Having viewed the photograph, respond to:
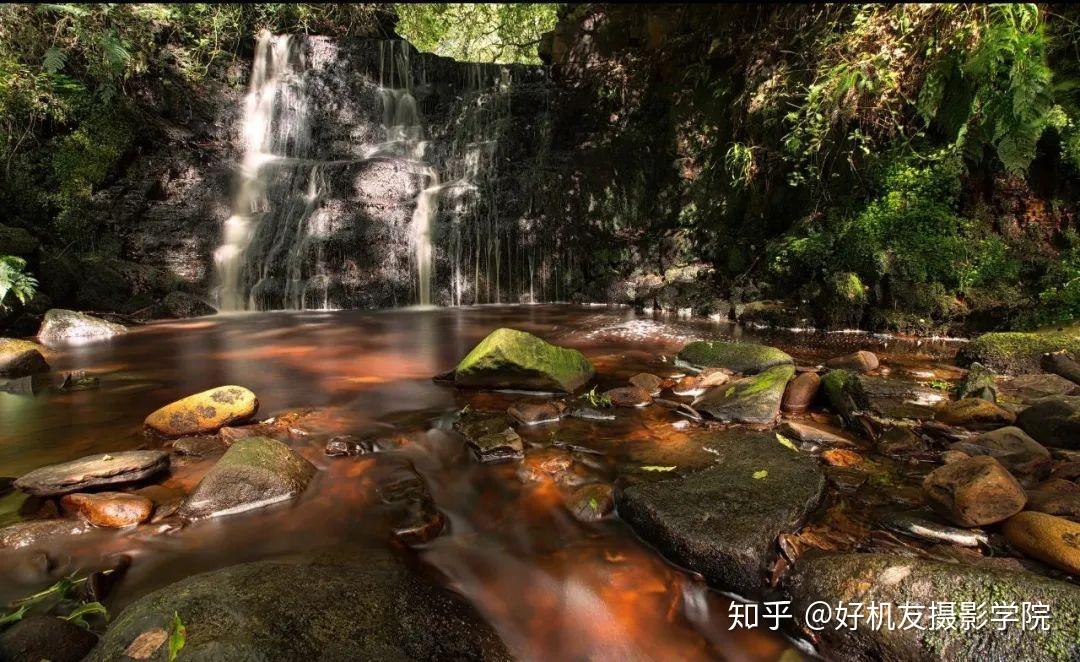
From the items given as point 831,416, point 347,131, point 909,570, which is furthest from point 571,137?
point 909,570

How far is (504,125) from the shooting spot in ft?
48.9

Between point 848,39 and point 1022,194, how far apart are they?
3.54 m

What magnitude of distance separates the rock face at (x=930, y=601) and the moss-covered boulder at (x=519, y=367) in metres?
2.79

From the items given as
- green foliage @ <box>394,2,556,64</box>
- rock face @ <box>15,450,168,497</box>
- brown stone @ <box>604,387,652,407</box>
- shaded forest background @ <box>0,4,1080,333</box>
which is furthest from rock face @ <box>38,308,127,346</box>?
green foliage @ <box>394,2,556,64</box>

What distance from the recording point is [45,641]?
164cm

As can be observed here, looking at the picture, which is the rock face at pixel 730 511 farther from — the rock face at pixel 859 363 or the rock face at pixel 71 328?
the rock face at pixel 71 328

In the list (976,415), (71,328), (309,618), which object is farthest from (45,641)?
(71,328)

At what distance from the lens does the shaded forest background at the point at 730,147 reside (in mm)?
6363

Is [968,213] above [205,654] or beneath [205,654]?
above

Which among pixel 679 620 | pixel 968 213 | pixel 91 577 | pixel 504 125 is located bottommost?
pixel 679 620

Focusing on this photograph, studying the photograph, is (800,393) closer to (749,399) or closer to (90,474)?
(749,399)

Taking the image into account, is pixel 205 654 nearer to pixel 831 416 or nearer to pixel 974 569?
pixel 974 569

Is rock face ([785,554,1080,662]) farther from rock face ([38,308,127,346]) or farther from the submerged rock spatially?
rock face ([38,308,127,346])

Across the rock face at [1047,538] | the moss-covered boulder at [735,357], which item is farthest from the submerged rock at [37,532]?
the moss-covered boulder at [735,357]
